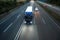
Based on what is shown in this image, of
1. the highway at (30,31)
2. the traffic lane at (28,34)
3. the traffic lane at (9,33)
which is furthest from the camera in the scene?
the traffic lane at (9,33)

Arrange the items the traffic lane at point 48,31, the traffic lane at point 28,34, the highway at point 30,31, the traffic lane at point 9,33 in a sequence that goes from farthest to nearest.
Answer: the traffic lane at point 9,33 → the highway at point 30,31 → the traffic lane at point 48,31 → the traffic lane at point 28,34

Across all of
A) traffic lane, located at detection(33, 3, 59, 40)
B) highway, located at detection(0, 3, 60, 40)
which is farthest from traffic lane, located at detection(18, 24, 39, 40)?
traffic lane, located at detection(33, 3, 59, 40)

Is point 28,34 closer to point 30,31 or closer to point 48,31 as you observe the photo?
point 30,31

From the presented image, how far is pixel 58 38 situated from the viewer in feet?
50.3

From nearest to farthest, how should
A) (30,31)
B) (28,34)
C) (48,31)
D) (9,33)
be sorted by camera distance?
(28,34) → (9,33) → (48,31) → (30,31)

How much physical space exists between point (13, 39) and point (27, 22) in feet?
34.1

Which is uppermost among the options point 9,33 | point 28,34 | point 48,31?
point 28,34

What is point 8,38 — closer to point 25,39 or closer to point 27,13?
point 25,39

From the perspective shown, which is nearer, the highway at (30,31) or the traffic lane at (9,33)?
the highway at (30,31)

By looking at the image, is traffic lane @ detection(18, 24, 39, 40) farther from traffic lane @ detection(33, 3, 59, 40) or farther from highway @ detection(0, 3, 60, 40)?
traffic lane @ detection(33, 3, 59, 40)

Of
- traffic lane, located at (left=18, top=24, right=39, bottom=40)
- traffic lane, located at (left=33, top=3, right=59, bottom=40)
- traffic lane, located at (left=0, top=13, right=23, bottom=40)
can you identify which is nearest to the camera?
traffic lane, located at (left=18, top=24, right=39, bottom=40)

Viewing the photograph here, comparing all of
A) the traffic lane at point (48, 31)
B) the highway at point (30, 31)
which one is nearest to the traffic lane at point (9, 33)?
the highway at point (30, 31)

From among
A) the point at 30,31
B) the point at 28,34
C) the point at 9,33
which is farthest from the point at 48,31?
the point at 9,33

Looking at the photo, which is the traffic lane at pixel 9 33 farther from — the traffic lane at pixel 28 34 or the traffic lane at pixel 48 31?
the traffic lane at pixel 48 31
